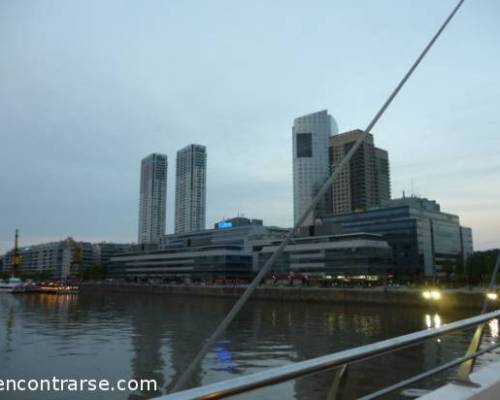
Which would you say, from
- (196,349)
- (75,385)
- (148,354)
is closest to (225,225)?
(196,349)

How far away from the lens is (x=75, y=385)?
18609 mm

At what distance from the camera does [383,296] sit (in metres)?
70.8

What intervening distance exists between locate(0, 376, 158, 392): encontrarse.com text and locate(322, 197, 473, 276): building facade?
108342 millimetres

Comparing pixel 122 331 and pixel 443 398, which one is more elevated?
pixel 443 398

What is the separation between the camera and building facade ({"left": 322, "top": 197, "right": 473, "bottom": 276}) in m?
122

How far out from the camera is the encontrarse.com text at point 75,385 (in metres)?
17.9

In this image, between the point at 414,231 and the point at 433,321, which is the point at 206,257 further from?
the point at 433,321

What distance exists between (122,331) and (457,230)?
419 feet

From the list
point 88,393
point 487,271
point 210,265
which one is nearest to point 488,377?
point 88,393

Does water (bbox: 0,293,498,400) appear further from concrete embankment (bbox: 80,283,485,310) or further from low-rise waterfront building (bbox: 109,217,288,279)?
low-rise waterfront building (bbox: 109,217,288,279)

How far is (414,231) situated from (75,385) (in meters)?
115

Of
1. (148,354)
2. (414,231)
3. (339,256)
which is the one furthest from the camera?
(414,231)

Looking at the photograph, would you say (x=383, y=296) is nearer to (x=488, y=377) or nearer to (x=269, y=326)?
(x=269, y=326)

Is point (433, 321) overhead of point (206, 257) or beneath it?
beneath
